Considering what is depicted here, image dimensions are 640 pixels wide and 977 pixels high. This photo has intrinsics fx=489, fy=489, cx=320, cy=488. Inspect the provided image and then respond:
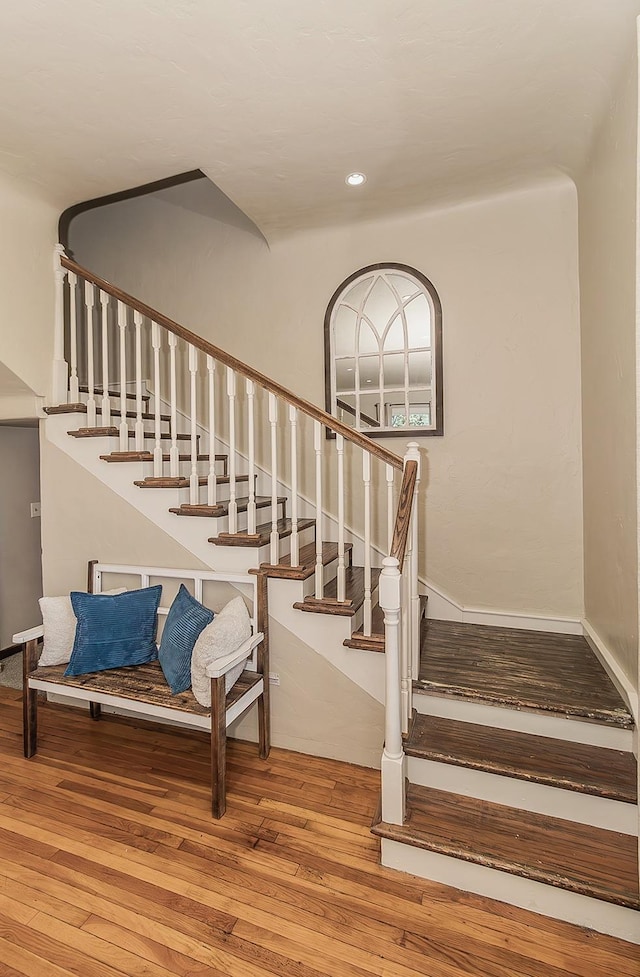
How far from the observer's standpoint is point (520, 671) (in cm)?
248

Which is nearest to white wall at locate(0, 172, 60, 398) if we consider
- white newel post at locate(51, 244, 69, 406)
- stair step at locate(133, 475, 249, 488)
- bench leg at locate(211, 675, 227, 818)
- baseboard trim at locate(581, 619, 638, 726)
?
white newel post at locate(51, 244, 69, 406)

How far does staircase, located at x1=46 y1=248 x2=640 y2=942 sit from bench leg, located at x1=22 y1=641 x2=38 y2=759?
977mm

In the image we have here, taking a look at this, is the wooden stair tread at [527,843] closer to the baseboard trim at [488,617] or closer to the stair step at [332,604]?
the stair step at [332,604]

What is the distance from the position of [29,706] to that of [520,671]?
259cm

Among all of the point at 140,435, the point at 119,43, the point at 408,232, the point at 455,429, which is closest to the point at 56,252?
the point at 140,435

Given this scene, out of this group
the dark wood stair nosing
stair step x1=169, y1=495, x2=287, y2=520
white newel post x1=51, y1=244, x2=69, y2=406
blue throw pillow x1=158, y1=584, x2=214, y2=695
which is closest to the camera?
the dark wood stair nosing

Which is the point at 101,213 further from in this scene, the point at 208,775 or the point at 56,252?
the point at 208,775

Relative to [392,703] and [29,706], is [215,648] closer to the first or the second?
[392,703]

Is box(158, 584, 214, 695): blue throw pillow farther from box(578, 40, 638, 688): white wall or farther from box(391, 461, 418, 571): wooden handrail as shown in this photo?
box(578, 40, 638, 688): white wall

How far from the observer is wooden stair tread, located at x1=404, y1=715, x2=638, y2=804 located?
73.7 inches

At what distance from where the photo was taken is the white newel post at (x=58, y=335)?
3125mm

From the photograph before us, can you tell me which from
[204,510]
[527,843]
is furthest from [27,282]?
[527,843]

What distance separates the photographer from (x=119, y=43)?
1.89 m

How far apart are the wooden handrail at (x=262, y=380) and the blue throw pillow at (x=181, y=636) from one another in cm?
118
